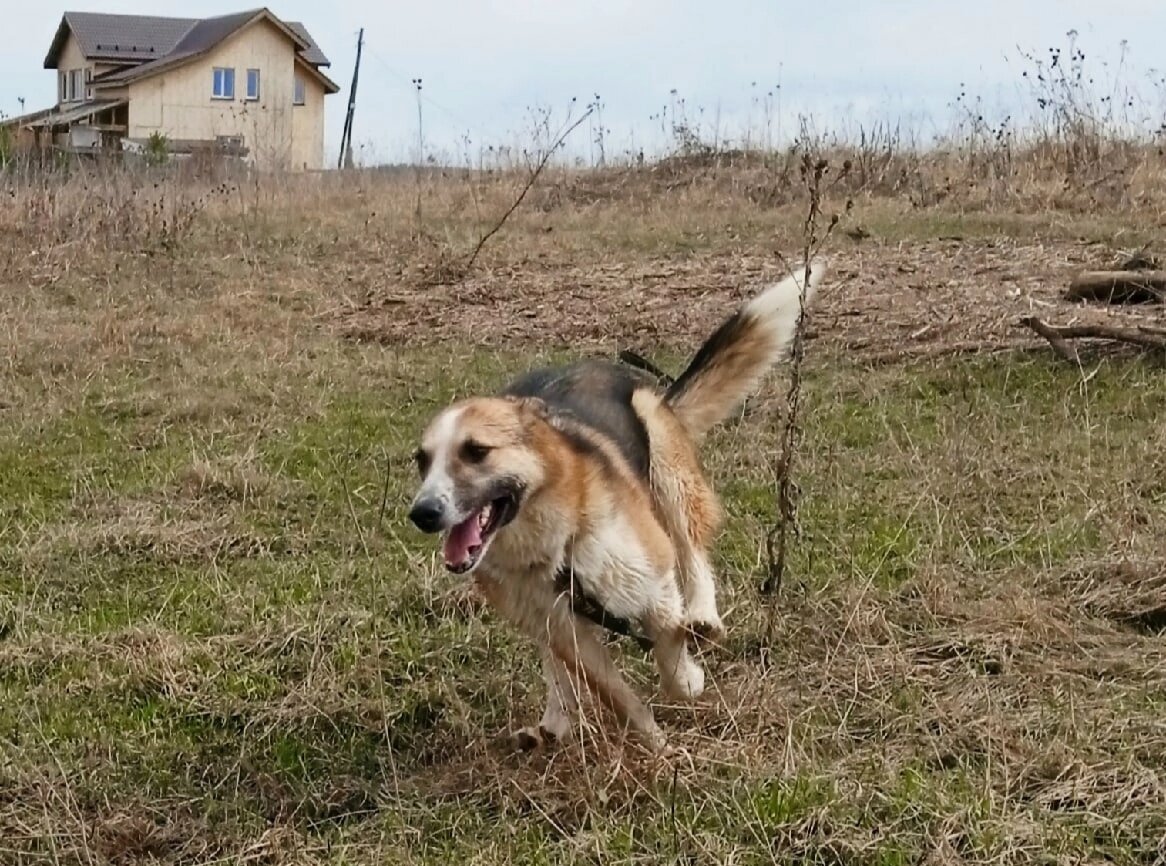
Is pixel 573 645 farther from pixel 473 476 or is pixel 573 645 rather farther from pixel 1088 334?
pixel 1088 334

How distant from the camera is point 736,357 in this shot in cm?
474

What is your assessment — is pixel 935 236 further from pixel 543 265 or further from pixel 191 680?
pixel 191 680

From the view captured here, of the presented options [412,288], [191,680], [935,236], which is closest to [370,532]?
[191,680]

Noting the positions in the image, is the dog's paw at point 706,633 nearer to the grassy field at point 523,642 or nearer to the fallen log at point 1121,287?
the grassy field at point 523,642

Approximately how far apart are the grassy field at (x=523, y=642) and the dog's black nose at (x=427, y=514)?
2.30 feet

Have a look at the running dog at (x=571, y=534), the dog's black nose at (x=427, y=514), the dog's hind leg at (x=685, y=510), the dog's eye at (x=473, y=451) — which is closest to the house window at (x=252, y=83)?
the dog's hind leg at (x=685, y=510)

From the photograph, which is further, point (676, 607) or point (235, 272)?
point (235, 272)

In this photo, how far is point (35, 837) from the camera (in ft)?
10.8

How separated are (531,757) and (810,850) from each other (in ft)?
2.99

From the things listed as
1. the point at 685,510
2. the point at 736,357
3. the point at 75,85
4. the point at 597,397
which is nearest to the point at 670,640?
the point at 685,510

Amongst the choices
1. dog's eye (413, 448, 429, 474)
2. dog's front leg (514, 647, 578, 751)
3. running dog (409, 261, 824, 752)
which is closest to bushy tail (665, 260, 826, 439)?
running dog (409, 261, 824, 752)

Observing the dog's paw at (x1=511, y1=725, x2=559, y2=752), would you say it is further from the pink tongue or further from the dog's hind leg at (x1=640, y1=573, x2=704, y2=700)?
the pink tongue

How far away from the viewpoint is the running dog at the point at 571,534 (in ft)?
11.2

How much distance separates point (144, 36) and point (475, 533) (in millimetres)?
50988
